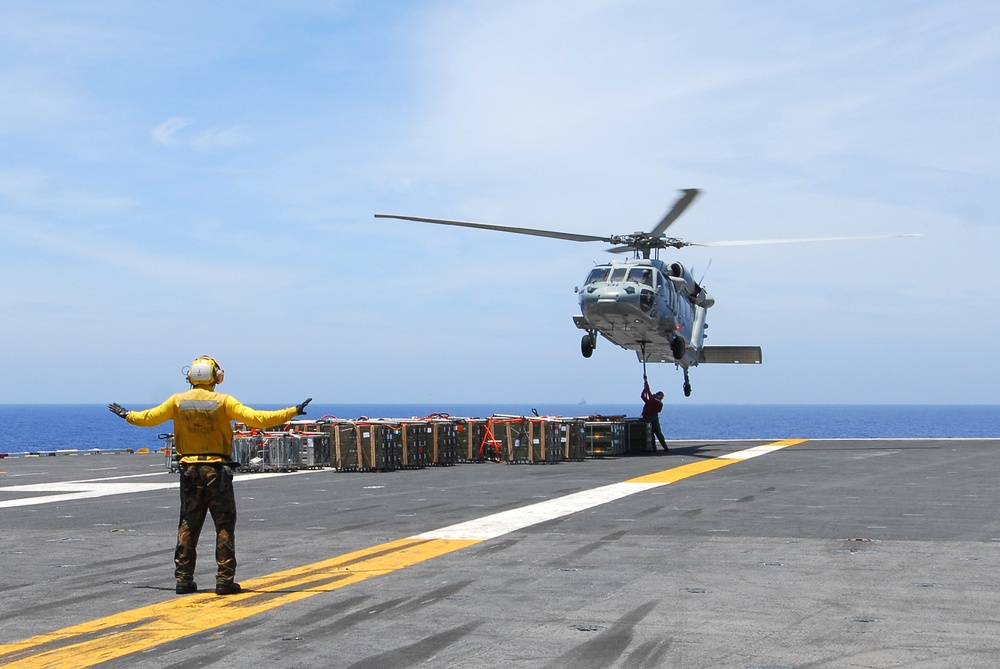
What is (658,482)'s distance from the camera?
22.5m

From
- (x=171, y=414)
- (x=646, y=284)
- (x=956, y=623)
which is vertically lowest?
(x=956, y=623)

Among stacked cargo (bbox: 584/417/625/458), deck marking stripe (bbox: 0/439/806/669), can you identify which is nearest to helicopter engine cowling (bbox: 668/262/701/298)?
stacked cargo (bbox: 584/417/625/458)

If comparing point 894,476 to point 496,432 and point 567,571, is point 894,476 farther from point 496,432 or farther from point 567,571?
point 567,571

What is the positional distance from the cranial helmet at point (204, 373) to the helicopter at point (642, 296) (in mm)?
21736

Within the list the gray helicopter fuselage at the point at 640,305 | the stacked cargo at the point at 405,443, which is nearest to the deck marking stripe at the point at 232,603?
the stacked cargo at the point at 405,443

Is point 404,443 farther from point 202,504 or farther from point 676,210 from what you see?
point 202,504

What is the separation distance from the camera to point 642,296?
3145cm

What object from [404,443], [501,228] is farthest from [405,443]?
[501,228]

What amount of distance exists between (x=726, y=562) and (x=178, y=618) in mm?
5857

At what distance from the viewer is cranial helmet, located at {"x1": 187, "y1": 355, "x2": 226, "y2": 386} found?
1043 centimetres

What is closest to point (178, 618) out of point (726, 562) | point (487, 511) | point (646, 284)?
point (726, 562)

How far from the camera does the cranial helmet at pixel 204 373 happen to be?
411 inches

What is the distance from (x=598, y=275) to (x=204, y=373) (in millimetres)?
22980

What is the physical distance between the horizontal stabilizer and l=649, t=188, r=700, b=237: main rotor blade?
8.06 metres
